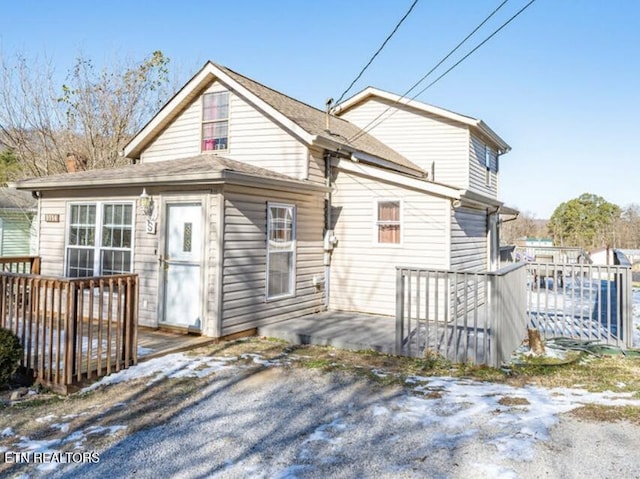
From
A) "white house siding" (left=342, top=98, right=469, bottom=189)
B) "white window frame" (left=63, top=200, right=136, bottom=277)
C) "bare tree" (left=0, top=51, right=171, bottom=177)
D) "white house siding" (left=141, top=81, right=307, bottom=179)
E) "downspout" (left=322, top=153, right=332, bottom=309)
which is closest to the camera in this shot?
"white window frame" (left=63, top=200, right=136, bottom=277)

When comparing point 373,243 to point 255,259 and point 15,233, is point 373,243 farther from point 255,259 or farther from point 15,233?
point 15,233

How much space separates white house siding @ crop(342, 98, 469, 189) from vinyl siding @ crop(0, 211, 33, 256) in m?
13.8

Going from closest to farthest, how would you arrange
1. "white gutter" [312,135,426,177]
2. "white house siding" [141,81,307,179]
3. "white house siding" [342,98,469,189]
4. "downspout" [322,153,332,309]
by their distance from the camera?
"white gutter" [312,135,426,177] < "white house siding" [141,81,307,179] < "downspout" [322,153,332,309] < "white house siding" [342,98,469,189]

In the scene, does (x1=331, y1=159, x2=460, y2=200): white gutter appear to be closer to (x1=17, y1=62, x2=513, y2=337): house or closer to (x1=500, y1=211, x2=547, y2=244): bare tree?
(x1=17, y1=62, x2=513, y2=337): house

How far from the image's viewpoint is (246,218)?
7496mm

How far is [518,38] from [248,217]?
6.70 m

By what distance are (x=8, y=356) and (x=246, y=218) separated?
378 cm

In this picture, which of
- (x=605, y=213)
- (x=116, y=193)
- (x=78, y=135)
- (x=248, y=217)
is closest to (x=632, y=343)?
(x=248, y=217)

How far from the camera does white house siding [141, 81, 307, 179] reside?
356 inches

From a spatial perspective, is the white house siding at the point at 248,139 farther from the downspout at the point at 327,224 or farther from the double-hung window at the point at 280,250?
the double-hung window at the point at 280,250

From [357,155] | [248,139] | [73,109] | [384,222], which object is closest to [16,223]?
[73,109]

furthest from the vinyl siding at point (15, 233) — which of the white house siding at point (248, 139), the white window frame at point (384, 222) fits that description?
the white window frame at point (384, 222)

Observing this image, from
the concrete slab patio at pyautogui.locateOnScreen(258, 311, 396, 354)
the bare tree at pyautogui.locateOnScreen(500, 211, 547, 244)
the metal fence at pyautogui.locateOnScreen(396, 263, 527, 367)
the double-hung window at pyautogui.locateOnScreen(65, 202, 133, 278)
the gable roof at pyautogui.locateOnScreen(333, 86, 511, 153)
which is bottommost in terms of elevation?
the concrete slab patio at pyautogui.locateOnScreen(258, 311, 396, 354)

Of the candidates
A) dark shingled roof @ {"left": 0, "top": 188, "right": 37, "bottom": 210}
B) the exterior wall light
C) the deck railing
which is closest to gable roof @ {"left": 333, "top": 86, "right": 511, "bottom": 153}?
the exterior wall light
